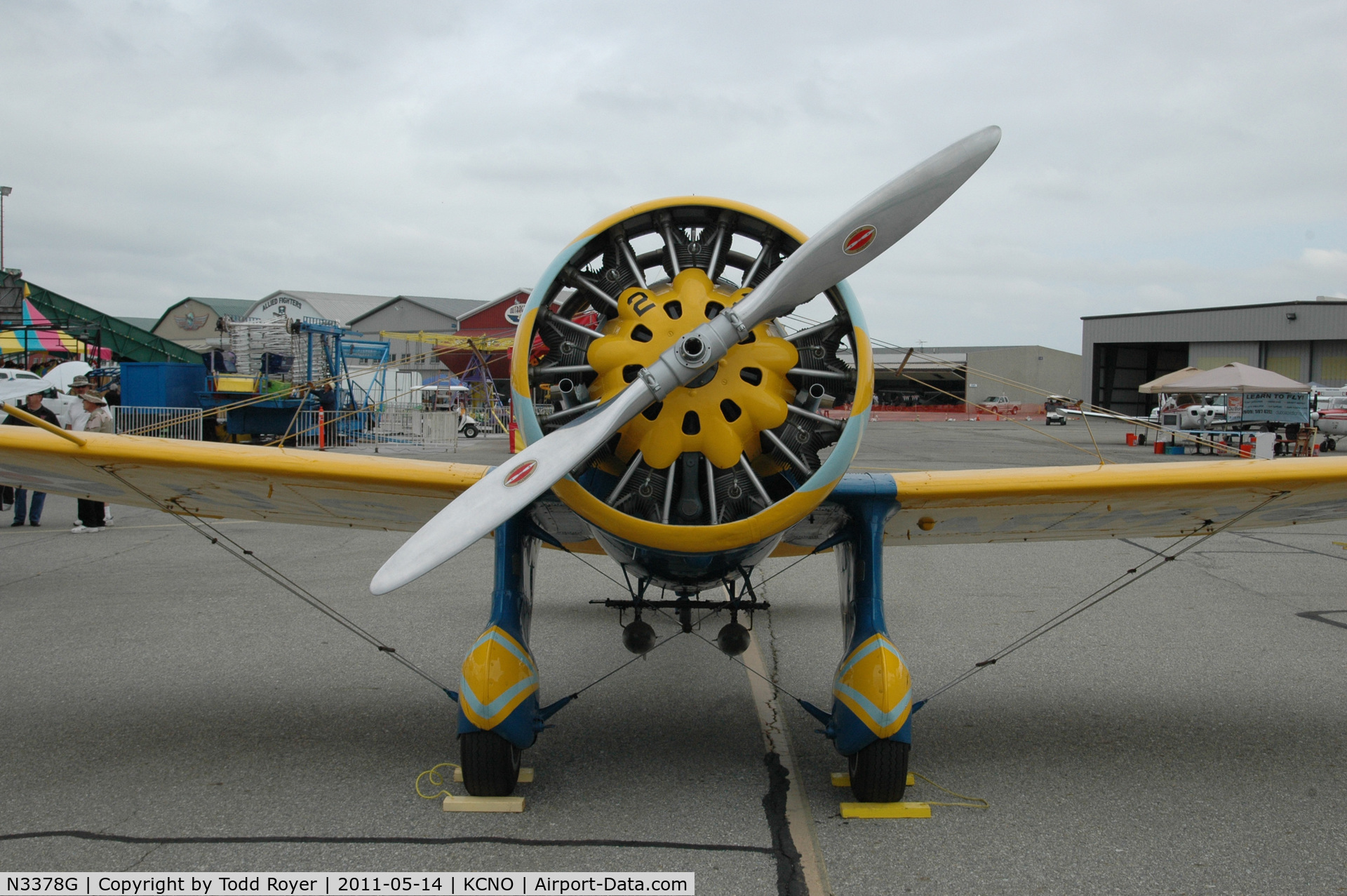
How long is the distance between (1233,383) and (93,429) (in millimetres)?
26172

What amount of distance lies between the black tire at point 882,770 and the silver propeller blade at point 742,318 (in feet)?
5.86

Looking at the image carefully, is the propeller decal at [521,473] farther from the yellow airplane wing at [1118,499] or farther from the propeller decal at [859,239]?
the yellow airplane wing at [1118,499]

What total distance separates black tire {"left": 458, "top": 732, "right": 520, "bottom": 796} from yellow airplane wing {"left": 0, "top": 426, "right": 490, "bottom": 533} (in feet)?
3.52

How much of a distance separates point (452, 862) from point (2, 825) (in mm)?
1804

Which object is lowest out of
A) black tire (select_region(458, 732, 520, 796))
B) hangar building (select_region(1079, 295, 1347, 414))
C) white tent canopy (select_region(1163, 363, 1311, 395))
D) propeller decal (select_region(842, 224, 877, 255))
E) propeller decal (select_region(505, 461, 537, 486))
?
black tire (select_region(458, 732, 520, 796))

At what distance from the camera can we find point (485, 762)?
3.63 m

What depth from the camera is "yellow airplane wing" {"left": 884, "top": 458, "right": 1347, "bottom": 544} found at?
12.8ft

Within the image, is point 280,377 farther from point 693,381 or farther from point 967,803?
point 967,803

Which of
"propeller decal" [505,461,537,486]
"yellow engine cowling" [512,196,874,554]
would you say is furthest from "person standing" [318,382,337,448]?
"propeller decal" [505,461,537,486]

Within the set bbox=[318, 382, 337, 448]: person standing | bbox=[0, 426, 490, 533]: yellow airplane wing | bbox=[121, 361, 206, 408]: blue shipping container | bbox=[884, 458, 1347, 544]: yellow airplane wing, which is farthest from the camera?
bbox=[318, 382, 337, 448]: person standing

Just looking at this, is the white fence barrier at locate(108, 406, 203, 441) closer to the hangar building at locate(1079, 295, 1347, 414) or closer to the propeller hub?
the propeller hub

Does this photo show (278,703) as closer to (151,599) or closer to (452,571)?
(151,599)

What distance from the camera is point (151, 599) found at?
24.5 feet

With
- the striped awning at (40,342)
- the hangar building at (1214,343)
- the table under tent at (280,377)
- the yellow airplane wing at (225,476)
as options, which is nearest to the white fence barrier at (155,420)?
the table under tent at (280,377)
